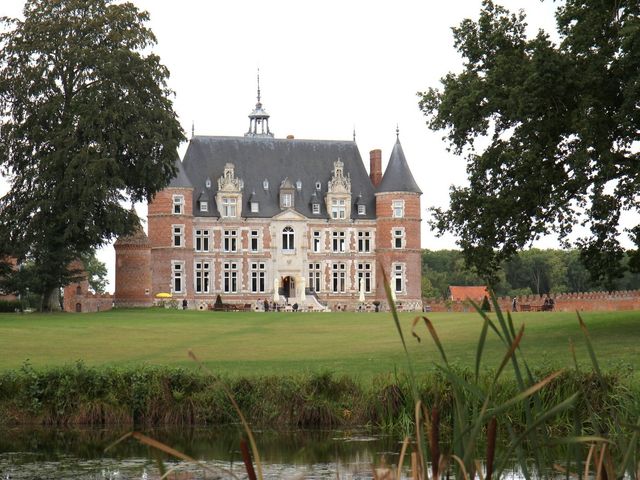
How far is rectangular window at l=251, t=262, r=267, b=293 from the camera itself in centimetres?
6006

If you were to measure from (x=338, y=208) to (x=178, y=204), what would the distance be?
30.2 ft

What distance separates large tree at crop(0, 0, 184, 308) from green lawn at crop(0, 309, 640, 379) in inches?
216

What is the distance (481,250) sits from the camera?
20922 millimetres

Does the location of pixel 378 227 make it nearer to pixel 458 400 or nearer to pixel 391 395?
pixel 391 395

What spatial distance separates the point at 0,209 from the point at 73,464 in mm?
29464

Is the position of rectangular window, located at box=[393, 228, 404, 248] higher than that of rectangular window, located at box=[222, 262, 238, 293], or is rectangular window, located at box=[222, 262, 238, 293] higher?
rectangular window, located at box=[393, 228, 404, 248]

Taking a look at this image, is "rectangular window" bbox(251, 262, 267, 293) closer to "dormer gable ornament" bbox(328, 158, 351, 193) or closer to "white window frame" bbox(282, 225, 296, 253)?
"white window frame" bbox(282, 225, 296, 253)

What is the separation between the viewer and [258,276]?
60.2 meters

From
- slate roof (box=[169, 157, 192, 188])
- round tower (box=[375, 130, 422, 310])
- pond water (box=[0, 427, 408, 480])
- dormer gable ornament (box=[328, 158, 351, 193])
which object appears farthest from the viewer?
dormer gable ornament (box=[328, 158, 351, 193])

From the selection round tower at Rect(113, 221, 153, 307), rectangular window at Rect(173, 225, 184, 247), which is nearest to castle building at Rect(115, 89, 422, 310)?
rectangular window at Rect(173, 225, 184, 247)

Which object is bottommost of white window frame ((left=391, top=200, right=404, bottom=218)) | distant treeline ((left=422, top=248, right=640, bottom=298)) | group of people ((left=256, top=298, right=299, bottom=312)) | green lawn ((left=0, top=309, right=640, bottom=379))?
green lawn ((left=0, top=309, right=640, bottom=379))

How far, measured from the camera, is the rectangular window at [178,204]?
192ft

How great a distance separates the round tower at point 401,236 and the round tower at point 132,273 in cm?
1318

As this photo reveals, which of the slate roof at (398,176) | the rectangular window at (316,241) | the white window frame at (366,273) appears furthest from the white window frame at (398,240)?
the rectangular window at (316,241)
